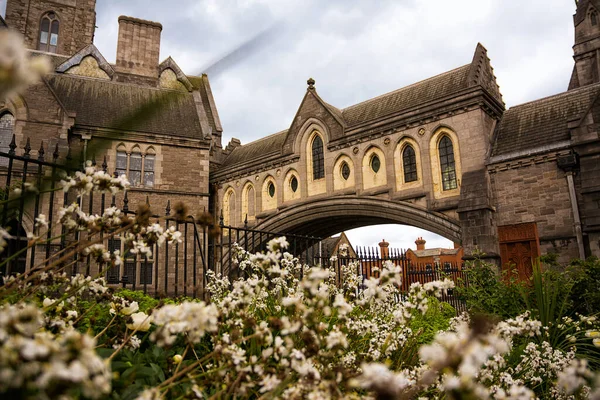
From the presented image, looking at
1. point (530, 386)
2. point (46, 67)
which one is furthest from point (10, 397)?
point (530, 386)

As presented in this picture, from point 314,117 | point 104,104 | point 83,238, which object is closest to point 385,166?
point 314,117

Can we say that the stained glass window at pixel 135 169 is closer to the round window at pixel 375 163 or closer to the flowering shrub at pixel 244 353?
the round window at pixel 375 163

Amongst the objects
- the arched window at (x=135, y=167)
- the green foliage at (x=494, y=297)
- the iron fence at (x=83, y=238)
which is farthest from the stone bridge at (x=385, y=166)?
the green foliage at (x=494, y=297)

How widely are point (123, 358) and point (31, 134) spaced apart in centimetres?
1629

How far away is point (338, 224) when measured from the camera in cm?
1952

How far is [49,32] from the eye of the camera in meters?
33.2

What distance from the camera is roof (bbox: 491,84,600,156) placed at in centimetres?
1301

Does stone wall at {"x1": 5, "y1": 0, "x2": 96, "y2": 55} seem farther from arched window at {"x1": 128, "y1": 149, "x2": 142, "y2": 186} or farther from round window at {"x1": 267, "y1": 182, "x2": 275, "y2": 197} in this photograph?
round window at {"x1": 267, "y1": 182, "x2": 275, "y2": 197}

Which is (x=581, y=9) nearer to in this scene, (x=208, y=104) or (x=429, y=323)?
(x=208, y=104)

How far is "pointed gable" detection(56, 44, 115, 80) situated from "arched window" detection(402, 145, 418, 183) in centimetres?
1637

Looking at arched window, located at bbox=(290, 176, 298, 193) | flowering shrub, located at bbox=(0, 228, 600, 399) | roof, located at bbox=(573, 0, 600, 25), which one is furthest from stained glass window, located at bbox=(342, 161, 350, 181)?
roof, located at bbox=(573, 0, 600, 25)

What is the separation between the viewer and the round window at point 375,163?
16.4 m

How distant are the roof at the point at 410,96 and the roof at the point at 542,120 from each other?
2.18 meters

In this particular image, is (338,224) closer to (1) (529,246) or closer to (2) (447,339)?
(1) (529,246)
